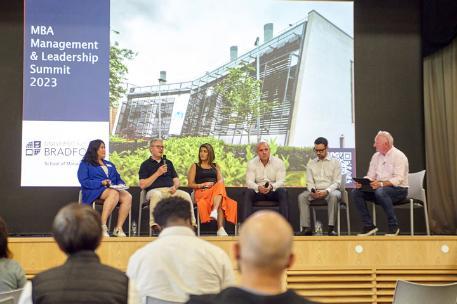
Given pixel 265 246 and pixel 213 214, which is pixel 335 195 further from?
pixel 265 246

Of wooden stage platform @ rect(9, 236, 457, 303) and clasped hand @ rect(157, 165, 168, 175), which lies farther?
clasped hand @ rect(157, 165, 168, 175)

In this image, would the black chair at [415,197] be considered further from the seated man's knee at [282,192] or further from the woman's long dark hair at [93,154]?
the woman's long dark hair at [93,154]

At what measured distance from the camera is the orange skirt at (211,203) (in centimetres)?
584

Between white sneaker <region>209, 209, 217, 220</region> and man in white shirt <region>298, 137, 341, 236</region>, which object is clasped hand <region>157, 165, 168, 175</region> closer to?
white sneaker <region>209, 209, 217, 220</region>

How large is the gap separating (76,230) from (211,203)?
12.9ft

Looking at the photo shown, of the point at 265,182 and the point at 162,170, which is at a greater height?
the point at 162,170

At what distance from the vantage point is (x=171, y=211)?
274cm

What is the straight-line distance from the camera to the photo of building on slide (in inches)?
278

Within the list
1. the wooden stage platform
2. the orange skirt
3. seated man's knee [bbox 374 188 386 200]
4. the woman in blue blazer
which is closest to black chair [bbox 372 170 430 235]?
seated man's knee [bbox 374 188 386 200]

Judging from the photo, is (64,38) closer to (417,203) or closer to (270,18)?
(270,18)

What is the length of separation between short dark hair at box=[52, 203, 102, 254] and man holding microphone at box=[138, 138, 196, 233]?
3.77 m

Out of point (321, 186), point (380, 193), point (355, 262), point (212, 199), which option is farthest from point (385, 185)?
point (212, 199)

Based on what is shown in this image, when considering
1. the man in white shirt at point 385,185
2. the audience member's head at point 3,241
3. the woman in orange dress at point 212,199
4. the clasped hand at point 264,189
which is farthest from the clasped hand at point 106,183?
the audience member's head at point 3,241

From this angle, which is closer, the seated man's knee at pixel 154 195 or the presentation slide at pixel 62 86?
the seated man's knee at pixel 154 195
